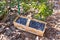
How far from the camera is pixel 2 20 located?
257cm

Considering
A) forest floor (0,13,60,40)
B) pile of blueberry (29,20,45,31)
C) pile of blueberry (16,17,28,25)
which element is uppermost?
pile of blueberry (16,17,28,25)

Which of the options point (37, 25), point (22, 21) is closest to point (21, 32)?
point (22, 21)

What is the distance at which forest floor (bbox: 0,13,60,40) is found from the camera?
234cm

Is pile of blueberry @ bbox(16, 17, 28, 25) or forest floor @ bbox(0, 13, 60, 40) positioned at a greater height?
pile of blueberry @ bbox(16, 17, 28, 25)

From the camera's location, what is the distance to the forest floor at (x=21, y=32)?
7.66 feet

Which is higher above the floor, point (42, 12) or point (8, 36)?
point (42, 12)

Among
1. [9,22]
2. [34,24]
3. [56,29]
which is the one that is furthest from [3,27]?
[56,29]

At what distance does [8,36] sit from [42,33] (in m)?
0.56

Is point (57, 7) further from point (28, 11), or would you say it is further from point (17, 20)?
point (17, 20)

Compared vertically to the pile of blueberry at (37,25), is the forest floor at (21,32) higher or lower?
lower

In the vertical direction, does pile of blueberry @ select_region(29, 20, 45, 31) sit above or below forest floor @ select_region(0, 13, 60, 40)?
above

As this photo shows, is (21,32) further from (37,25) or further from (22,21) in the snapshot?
(37,25)

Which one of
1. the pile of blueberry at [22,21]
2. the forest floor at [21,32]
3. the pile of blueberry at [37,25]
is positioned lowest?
the forest floor at [21,32]

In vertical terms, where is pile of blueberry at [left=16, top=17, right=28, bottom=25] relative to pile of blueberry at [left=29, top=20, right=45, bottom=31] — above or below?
above
